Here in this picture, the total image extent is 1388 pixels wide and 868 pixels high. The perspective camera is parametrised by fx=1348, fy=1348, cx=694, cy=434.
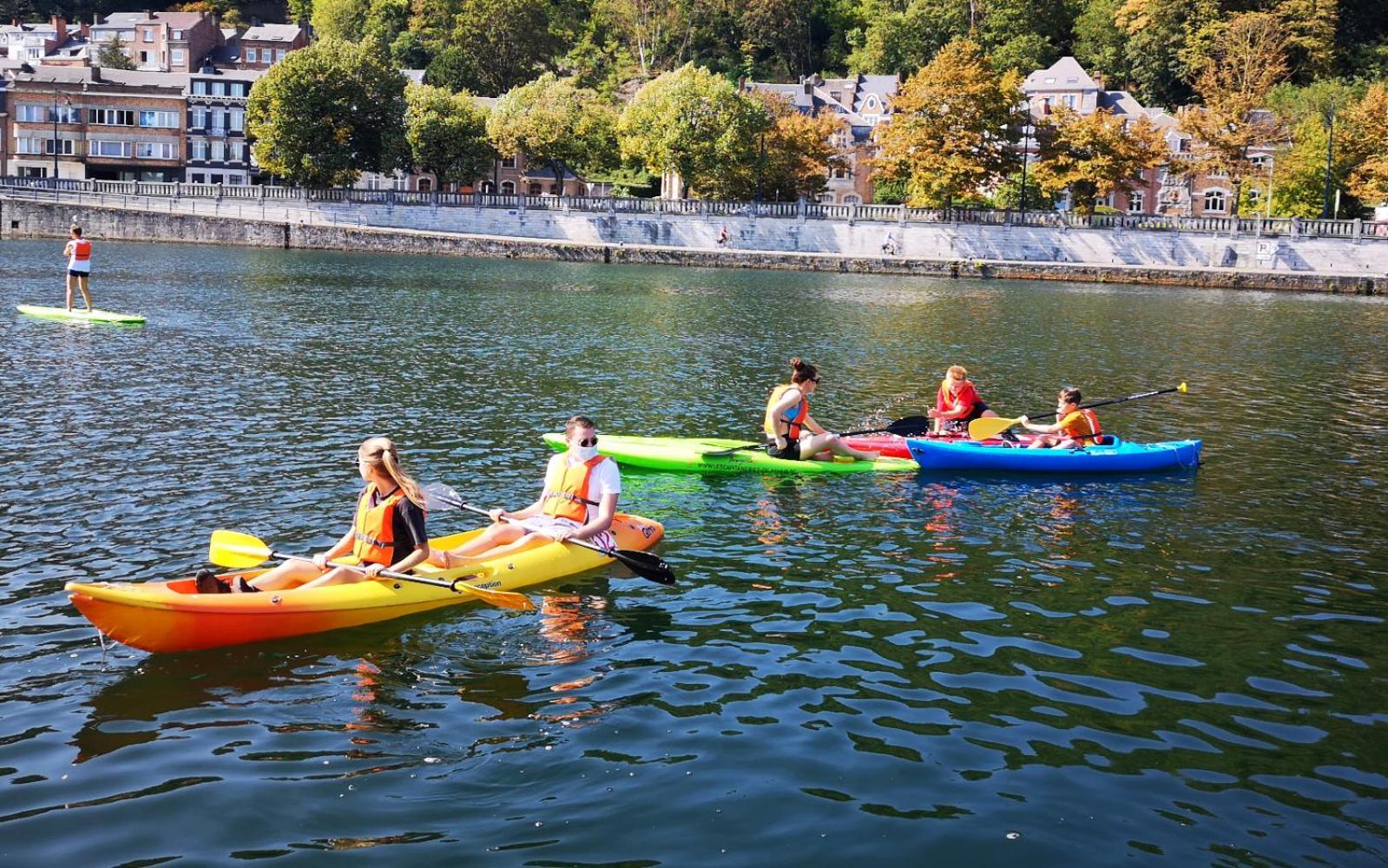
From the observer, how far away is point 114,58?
383ft

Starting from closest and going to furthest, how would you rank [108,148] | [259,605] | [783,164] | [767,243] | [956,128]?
[259,605]
[956,128]
[767,243]
[783,164]
[108,148]

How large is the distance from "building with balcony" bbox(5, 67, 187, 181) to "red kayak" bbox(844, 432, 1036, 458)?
93.7 meters

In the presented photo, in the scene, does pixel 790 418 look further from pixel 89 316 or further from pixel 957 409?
pixel 89 316

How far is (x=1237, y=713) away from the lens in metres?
10.2

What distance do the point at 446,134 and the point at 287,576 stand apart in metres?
77.4

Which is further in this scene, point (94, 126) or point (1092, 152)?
point (94, 126)

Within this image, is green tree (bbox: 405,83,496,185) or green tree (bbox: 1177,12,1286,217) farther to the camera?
green tree (bbox: 405,83,496,185)

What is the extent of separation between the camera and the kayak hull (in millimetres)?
10016

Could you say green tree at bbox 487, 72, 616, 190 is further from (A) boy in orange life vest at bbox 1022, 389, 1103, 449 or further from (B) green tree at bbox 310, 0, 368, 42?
(A) boy in orange life vest at bbox 1022, 389, 1103, 449

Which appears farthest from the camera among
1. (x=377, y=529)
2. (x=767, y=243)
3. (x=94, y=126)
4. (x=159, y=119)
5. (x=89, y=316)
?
(x=159, y=119)

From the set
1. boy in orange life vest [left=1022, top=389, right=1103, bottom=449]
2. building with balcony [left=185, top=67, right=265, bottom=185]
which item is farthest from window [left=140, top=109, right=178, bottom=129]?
boy in orange life vest [left=1022, top=389, right=1103, bottom=449]

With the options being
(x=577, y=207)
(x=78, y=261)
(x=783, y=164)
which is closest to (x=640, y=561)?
(x=78, y=261)

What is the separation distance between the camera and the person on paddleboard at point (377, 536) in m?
11.1

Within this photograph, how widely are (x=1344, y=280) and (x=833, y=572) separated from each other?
6285cm
